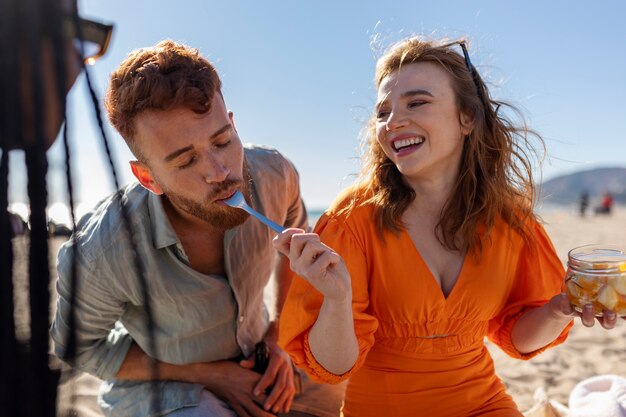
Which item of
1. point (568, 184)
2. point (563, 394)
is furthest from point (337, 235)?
point (568, 184)

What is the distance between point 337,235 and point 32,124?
1.31 meters

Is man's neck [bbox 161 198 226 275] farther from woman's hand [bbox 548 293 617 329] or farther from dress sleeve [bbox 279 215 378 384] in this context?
woman's hand [bbox 548 293 617 329]

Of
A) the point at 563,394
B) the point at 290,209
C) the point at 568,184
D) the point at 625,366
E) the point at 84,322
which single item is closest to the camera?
the point at 84,322

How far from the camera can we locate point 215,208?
88.0 inches

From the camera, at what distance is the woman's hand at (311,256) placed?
1641mm

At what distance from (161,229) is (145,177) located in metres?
0.22

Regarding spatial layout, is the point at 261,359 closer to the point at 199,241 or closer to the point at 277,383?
the point at 277,383

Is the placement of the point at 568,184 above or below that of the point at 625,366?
below

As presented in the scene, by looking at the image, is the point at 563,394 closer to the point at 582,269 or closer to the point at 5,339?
the point at 582,269

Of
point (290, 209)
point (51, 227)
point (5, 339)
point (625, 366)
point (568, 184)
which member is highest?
point (51, 227)

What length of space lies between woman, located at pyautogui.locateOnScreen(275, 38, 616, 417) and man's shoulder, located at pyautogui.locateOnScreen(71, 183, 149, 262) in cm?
75

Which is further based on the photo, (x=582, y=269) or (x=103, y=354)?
(x=103, y=354)

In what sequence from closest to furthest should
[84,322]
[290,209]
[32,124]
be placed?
[32,124] → [84,322] → [290,209]

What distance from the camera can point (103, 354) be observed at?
2482 mm
